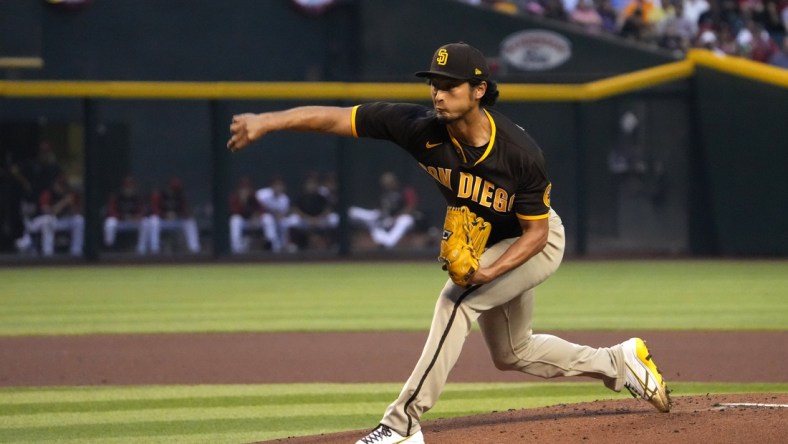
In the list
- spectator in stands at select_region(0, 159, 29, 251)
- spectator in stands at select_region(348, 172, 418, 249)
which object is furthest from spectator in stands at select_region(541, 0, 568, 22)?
spectator in stands at select_region(0, 159, 29, 251)

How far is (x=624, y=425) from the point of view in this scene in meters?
5.44

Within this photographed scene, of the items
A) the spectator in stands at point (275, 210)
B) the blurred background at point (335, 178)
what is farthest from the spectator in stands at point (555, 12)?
the spectator in stands at point (275, 210)

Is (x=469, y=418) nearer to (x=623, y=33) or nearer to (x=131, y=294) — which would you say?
(x=131, y=294)

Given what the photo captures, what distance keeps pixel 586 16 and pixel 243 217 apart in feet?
23.0

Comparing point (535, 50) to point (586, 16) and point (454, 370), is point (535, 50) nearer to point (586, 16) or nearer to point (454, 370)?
point (586, 16)

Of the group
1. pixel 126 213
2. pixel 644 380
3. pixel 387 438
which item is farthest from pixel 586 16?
pixel 387 438

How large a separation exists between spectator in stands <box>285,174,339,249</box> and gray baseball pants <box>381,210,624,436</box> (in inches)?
477

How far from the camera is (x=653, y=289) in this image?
13.4m

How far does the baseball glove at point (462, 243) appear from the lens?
4.91 m

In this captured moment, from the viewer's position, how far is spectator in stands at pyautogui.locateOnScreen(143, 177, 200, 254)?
1727cm

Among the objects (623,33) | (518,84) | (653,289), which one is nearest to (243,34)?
(518,84)

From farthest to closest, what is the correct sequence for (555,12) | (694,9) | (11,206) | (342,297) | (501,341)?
(694,9)
(555,12)
(11,206)
(342,297)
(501,341)

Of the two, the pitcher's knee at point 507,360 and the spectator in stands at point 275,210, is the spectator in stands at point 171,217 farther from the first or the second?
the pitcher's knee at point 507,360

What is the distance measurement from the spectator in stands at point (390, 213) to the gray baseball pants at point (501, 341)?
471 inches
